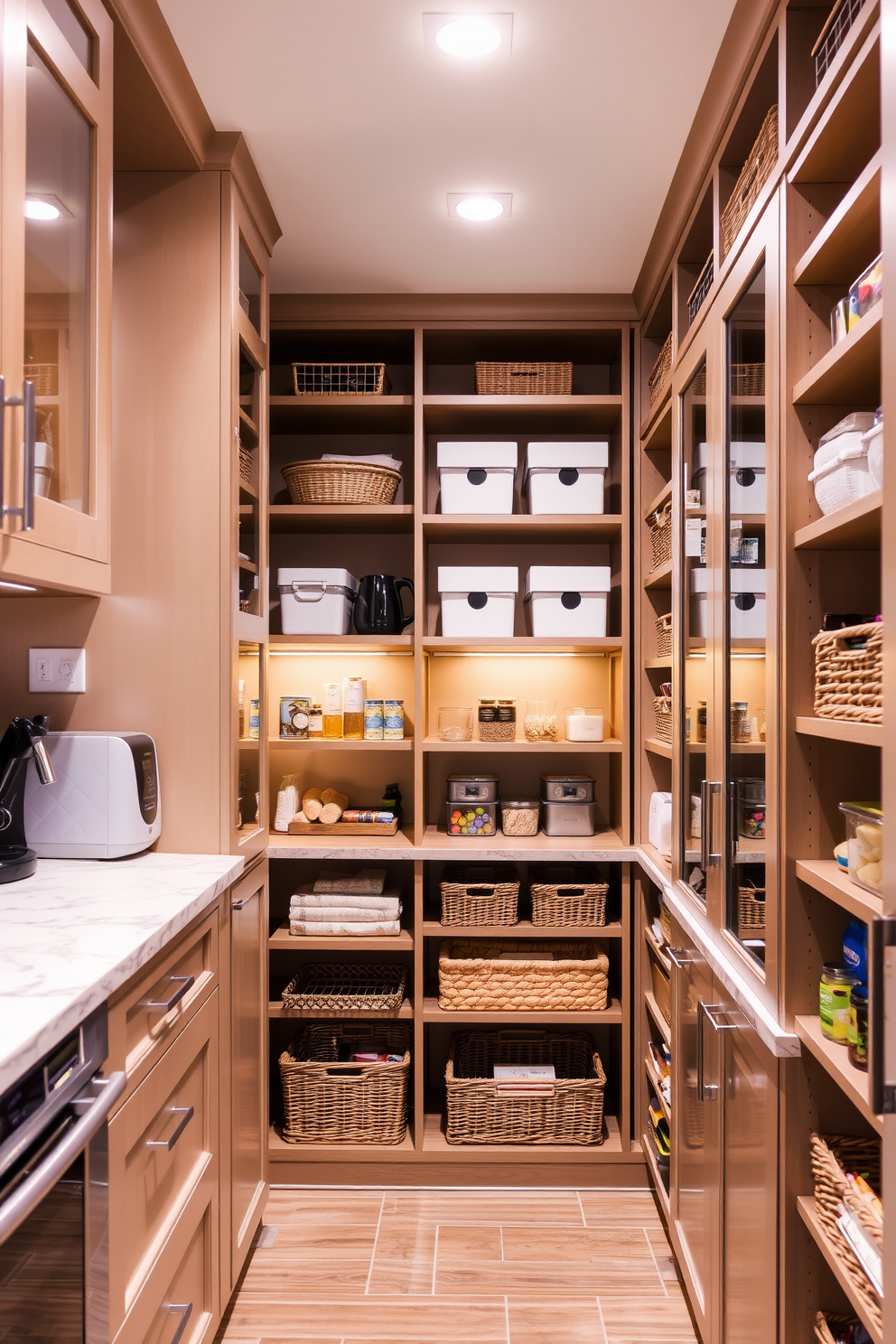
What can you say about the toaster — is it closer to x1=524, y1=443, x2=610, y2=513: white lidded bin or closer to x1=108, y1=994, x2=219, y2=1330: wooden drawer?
x1=108, y1=994, x2=219, y2=1330: wooden drawer

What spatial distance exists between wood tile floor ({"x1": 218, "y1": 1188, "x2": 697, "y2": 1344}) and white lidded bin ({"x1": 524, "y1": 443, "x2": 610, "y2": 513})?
2.04m

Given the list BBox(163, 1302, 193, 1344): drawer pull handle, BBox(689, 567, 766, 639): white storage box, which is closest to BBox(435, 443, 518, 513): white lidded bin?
BBox(689, 567, 766, 639): white storage box

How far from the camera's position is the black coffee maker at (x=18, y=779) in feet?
5.54

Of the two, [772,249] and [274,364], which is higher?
[274,364]

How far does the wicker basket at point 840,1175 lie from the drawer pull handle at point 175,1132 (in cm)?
104

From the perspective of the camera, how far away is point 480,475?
2.77 metres

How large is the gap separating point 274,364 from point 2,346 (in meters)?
1.91

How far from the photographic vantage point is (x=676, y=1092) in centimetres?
214

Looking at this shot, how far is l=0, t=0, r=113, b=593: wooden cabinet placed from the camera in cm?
129

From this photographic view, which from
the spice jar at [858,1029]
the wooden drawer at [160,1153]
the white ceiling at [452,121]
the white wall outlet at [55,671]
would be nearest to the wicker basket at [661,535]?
the white ceiling at [452,121]

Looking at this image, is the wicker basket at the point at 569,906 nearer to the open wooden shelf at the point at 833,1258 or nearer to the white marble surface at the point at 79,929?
the white marble surface at the point at 79,929

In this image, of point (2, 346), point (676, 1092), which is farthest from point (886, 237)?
point (676, 1092)

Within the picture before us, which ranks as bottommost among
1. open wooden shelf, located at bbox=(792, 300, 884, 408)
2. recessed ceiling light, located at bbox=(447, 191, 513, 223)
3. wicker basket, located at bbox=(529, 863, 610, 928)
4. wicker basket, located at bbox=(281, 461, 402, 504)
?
wicker basket, located at bbox=(529, 863, 610, 928)

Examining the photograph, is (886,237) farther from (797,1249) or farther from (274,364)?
(274,364)
